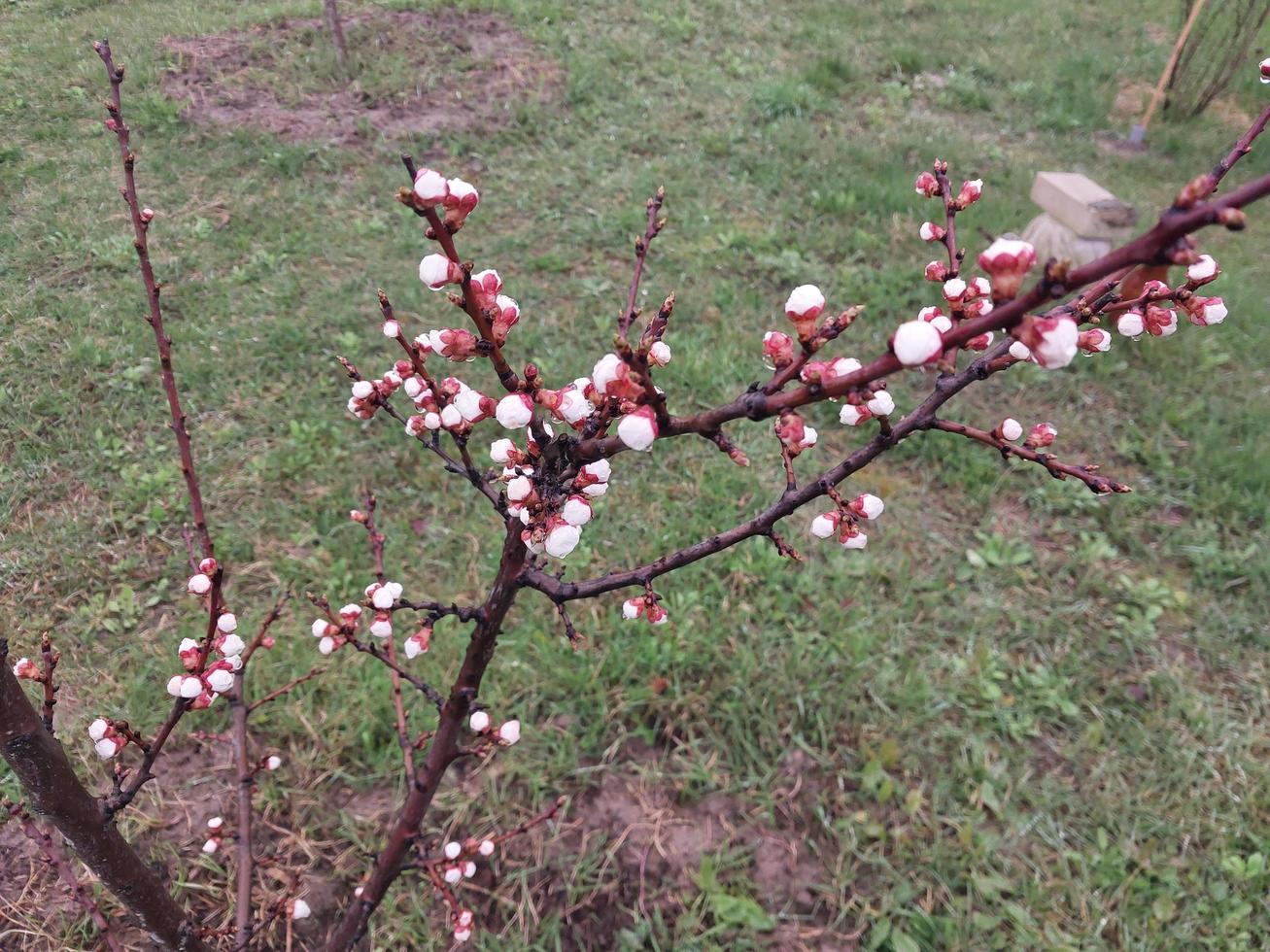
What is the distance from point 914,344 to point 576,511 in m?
0.35

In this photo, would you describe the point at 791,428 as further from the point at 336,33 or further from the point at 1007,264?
the point at 336,33

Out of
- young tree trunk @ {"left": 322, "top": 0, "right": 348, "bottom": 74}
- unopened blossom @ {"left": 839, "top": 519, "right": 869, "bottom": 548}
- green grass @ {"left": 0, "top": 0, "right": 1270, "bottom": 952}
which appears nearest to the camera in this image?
unopened blossom @ {"left": 839, "top": 519, "right": 869, "bottom": 548}

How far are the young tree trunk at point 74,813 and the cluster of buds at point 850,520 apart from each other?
0.82 m

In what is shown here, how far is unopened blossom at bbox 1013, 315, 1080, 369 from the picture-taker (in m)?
0.50

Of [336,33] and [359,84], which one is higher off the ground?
[336,33]

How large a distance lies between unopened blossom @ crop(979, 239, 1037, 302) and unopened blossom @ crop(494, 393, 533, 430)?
1.24 ft

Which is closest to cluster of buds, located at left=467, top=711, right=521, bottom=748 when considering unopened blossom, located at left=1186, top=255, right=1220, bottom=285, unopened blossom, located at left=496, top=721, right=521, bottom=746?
unopened blossom, located at left=496, top=721, right=521, bottom=746

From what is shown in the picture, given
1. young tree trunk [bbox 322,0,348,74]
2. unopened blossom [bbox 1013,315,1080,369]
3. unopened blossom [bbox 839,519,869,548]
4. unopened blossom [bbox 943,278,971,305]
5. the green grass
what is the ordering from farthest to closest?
1. young tree trunk [bbox 322,0,348,74]
2. the green grass
3. unopened blossom [bbox 839,519,869,548]
4. unopened blossom [bbox 943,278,971,305]
5. unopened blossom [bbox 1013,315,1080,369]

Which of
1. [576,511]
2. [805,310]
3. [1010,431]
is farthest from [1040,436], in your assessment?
[576,511]

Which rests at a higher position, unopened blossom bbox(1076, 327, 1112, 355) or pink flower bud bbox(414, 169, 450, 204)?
pink flower bud bbox(414, 169, 450, 204)

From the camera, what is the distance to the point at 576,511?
749mm

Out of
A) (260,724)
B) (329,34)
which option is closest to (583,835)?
(260,724)

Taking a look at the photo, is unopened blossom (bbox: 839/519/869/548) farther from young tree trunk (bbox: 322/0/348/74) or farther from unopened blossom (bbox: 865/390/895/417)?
young tree trunk (bbox: 322/0/348/74)

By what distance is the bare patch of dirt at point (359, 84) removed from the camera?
4.57 meters
